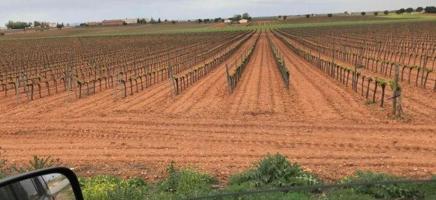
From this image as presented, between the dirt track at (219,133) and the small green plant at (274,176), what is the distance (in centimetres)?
105

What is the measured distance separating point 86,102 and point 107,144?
9500 mm

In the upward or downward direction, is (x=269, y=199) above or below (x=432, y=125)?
above

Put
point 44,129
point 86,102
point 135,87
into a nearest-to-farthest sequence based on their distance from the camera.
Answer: point 44,129, point 86,102, point 135,87

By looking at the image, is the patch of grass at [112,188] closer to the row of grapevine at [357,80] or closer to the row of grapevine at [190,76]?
the row of grapevine at [357,80]

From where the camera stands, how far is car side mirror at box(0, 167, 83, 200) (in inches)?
96.6

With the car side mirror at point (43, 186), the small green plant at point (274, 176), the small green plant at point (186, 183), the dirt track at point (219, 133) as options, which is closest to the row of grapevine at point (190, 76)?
the dirt track at point (219, 133)

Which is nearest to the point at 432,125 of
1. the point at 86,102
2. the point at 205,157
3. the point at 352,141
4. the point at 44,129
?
the point at 352,141

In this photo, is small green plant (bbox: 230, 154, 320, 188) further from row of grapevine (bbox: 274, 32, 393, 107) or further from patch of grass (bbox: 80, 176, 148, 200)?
row of grapevine (bbox: 274, 32, 393, 107)

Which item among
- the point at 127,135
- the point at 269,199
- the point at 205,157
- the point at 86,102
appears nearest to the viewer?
the point at 269,199

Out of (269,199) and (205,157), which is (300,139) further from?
(269,199)

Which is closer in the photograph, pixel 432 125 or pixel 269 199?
pixel 269 199

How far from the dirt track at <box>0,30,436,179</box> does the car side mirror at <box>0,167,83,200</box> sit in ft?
23.2

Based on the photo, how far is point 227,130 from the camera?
49.4ft

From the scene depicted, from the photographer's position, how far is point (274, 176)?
861 cm
